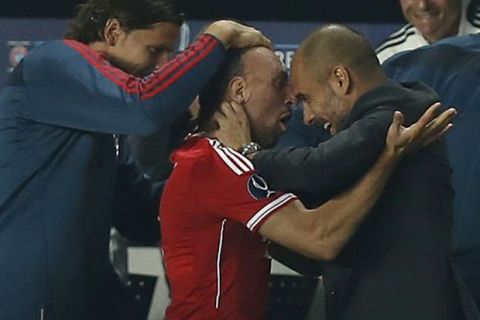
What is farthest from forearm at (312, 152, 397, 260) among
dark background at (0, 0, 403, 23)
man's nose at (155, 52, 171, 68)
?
dark background at (0, 0, 403, 23)

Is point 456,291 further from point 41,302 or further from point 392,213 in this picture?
point 41,302

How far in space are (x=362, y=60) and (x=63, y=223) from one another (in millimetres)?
710

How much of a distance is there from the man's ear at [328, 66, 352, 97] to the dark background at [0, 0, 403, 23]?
1.75 m

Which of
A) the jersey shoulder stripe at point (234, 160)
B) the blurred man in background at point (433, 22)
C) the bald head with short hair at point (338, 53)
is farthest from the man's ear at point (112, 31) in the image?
the blurred man in background at point (433, 22)

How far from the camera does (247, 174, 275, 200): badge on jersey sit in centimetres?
241

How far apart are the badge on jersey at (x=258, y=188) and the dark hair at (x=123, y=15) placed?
46 centimetres

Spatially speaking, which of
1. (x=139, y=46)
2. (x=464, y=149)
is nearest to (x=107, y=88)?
(x=139, y=46)

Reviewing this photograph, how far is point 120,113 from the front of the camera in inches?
98.7

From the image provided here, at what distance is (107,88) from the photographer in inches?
99.3

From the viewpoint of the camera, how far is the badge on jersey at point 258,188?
95.0 inches

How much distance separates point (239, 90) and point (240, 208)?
0.30m

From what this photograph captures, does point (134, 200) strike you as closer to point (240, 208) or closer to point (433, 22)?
point (240, 208)

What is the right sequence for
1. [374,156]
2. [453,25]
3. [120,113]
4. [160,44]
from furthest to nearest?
[453,25] → [160,44] → [120,113] → [374,156]

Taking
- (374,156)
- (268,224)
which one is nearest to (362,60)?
(374,156)
